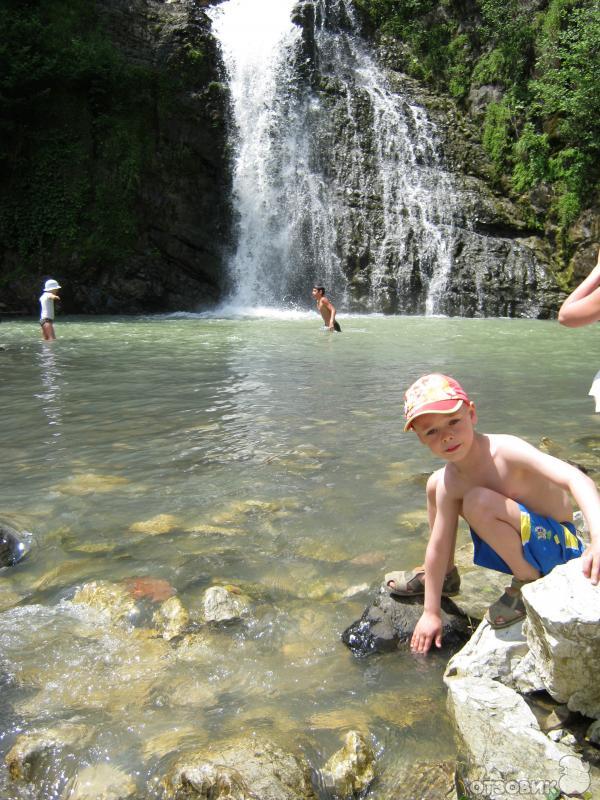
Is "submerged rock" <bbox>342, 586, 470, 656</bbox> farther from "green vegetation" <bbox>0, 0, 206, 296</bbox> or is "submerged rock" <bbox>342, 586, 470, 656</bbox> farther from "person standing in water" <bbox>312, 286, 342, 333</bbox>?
"green vegetation" <bbox>0, 0, 206, 296</bbox>

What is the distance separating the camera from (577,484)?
227cm

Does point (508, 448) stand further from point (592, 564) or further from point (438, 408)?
point (592, 564)

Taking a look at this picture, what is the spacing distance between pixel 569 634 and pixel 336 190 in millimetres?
20917

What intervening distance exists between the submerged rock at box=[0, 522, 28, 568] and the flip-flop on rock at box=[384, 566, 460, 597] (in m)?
1.93

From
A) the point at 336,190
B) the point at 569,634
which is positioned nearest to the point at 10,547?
the point at 569,634

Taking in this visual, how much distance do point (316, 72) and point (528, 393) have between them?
18.7m

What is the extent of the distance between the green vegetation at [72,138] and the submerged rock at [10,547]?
18.6 meters

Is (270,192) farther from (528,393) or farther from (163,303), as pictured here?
(528,393)

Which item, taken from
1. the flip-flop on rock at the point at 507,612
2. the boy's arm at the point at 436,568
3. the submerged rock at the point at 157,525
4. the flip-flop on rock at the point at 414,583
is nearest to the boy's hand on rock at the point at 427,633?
A: the boy's arm at the point at 436,568

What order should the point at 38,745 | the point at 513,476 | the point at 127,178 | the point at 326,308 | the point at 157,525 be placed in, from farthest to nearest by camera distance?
the point at 127,178, the point at 326,308, the point at 157,525, the point at 513,476, the point at 38,745

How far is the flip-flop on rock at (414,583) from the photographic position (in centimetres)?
286

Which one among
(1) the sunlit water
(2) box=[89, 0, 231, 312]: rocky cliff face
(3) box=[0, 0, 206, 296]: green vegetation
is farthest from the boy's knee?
(3) box=[0, 0, 206, 296]: green vegetation

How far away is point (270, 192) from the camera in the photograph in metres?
21.7

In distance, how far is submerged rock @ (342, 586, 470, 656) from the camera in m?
2.68
